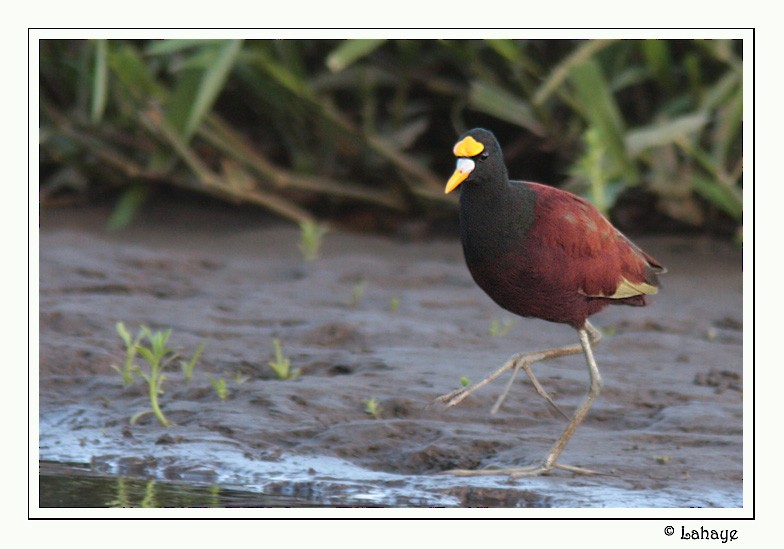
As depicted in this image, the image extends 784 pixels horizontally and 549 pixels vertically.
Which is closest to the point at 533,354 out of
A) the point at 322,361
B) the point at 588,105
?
the point at 322,361

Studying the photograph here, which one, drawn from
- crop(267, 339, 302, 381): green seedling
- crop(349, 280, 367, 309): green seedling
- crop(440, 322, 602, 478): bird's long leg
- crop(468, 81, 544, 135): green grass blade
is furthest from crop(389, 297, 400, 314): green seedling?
crop(440, 322, 602, 478): bird's long leg

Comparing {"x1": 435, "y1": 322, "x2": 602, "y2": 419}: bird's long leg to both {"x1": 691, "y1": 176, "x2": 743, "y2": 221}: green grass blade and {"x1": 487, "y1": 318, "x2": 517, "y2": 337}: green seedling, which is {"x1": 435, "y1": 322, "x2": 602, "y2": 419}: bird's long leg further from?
{"x1": 691, "y1": 176, "x2": 743, "y2": 221}: green grass blade

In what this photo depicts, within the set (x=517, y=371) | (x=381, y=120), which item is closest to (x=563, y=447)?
(x=517, y=371)

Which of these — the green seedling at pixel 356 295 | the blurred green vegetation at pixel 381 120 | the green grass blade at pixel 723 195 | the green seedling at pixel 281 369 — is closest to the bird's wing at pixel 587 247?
the green seedling at pixel 281 369

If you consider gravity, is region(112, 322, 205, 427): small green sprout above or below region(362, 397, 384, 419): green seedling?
above

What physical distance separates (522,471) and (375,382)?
1031 mm

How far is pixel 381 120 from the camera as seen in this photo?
25.9ft

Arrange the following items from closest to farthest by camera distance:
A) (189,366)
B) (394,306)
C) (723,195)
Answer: (189,366), (394,306), (723,195)

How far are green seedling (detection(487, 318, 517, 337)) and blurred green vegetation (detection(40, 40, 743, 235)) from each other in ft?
3.25

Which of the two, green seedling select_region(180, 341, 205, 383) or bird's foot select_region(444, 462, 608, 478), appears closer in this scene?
bird's foot select_region(444, 462, 608, 478)

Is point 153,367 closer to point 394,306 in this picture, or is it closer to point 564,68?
point 394,306

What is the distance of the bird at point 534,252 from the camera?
3938 millimetres

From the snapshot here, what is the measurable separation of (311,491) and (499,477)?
0.62 metres

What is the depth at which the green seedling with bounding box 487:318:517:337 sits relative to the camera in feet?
19.0
